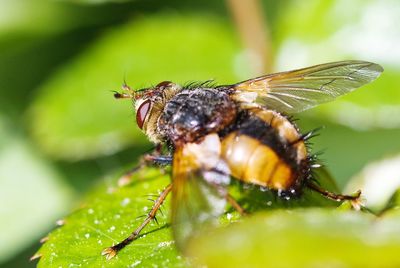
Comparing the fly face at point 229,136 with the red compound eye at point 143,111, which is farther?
the red compound eye at point 143,111

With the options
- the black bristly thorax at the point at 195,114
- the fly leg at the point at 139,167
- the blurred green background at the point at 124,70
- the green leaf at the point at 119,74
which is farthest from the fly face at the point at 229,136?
the green leaf at the point at 119,74

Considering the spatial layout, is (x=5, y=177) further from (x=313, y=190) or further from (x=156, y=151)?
(x=313, y=190)

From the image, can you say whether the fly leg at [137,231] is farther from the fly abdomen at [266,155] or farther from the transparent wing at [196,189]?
the fly abdomen at [266,155]

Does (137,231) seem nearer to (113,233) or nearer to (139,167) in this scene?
(113,233)

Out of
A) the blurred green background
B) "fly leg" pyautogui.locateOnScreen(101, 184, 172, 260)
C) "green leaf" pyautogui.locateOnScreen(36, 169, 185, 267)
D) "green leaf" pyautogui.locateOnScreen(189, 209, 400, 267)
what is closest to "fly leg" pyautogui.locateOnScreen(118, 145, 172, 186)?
"green leaf" pyautogui.locateOnScreen(36, 169, 185, 267)

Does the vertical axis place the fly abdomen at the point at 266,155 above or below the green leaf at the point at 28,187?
above

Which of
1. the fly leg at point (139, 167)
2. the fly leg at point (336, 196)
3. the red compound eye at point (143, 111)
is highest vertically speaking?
the red compound eye at point (143, 111)

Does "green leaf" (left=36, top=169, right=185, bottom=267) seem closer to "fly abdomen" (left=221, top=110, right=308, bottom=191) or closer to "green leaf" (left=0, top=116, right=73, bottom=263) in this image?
"fly abdomen" (left=221, top=110, right=308, bottom=191)
